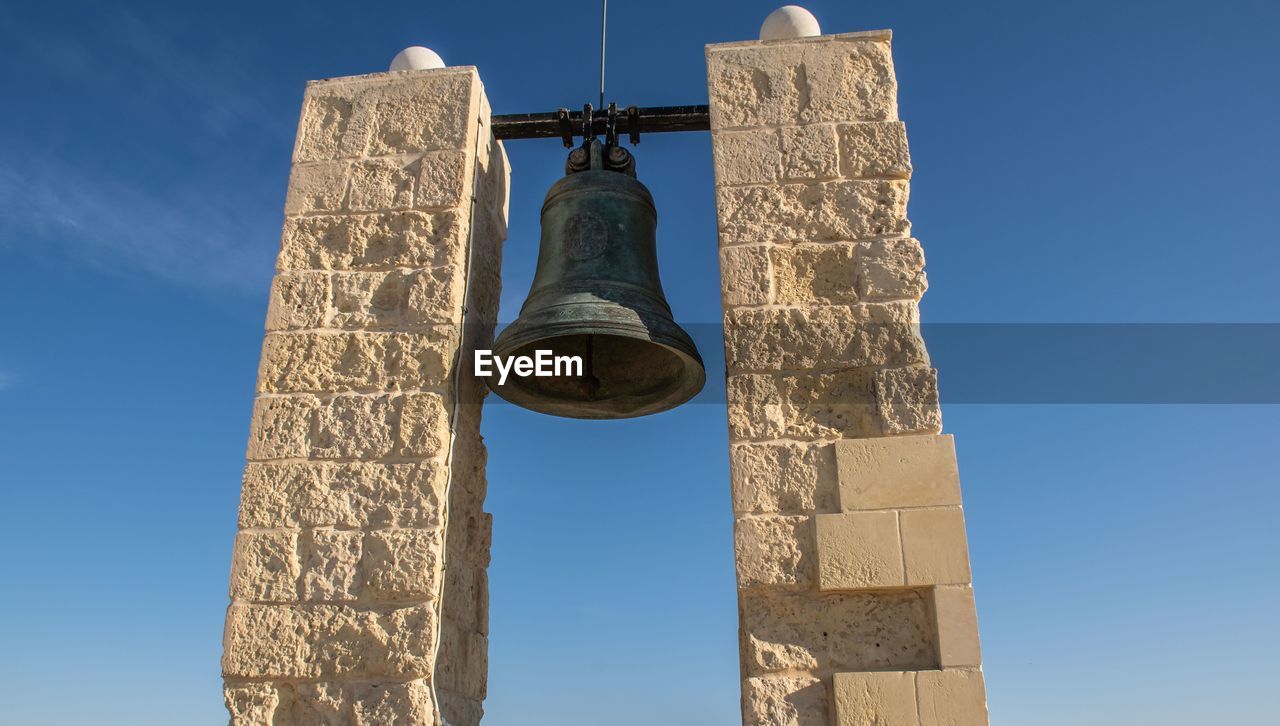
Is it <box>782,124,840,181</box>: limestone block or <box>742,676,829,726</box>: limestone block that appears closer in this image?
<box>742,676,829,726</box>: limestone block

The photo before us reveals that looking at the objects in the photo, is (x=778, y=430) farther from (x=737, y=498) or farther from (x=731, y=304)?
(x=731, y=304)

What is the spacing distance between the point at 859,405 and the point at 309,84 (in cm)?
261

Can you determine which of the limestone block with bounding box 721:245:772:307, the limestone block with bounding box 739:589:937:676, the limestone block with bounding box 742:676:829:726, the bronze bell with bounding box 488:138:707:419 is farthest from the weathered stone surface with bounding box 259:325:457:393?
the limestone block with bounding box 742:676:829:726

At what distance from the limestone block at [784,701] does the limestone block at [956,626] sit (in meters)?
0.38

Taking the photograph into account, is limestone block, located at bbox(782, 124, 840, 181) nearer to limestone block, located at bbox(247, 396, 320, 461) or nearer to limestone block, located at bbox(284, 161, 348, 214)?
limestone block, located at bbox(284, 161, 348, 214)

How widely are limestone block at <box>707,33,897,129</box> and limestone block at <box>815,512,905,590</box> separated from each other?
1.54m

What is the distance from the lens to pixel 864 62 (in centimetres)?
368

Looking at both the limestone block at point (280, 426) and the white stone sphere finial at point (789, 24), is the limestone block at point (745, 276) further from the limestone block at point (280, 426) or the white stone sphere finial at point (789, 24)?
the limestone block at point (280, 426)

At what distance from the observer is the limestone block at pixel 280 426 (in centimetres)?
329

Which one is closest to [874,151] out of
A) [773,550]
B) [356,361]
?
[773,550]

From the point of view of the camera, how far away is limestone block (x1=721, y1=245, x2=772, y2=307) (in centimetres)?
333

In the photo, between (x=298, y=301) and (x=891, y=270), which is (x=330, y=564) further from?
(x=891, y=270)

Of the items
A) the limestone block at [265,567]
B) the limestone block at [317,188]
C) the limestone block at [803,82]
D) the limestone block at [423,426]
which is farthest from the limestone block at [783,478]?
the limestone block at [317,188]

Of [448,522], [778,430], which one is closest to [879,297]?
[778,430]
